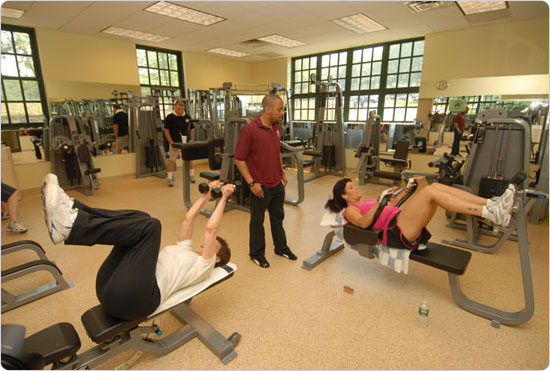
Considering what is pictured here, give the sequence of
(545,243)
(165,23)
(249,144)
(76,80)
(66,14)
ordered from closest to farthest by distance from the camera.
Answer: (249,144) → (545,243) → (66,14) → (165,23) → (76,80)

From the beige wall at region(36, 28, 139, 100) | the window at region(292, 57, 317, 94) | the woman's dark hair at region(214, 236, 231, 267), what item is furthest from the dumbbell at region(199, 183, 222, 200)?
the window at region(292, 57, 317, 94)

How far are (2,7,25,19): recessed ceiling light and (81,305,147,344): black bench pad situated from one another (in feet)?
16.6

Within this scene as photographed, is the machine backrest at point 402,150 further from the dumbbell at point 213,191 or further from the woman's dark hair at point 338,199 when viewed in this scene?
the dumbbell at point 213,191

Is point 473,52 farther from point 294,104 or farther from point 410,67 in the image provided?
point 294,104

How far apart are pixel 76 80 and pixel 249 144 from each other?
522 cm

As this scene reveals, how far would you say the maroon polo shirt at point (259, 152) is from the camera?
2297 mm

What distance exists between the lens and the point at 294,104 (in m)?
8.74

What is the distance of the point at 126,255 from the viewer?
1.33 m

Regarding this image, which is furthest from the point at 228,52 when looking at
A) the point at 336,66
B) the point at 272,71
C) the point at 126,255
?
the point at 126,255

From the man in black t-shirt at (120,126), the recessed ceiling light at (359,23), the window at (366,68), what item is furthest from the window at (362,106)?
the man in black t-shirt at (120,126)

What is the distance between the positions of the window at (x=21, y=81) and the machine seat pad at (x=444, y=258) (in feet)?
20.6

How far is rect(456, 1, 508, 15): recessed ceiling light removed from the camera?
418 cm

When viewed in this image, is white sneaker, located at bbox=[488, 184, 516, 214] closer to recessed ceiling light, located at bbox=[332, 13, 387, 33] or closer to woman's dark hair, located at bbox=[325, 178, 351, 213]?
woman's dark hair, located at bbox=[325, 178, 351, 213]

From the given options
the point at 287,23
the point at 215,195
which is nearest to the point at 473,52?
the point at 287,23
